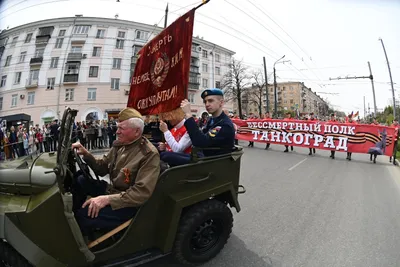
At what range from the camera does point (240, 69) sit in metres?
34.3

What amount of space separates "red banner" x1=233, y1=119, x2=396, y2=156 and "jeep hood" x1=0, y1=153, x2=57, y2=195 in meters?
10.4

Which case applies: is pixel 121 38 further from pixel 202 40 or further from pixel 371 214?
pixel 202 40

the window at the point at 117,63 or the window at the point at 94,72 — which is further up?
the window at the point at 117,63

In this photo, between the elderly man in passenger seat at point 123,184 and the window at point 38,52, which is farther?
the window at point 38,52

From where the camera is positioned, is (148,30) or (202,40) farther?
(202,40)

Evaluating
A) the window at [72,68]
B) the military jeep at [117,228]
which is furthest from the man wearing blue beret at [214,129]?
the window at [72,68]

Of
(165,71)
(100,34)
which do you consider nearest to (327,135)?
(165,71)

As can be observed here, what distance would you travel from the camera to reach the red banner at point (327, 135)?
881cm

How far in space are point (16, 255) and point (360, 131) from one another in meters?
11.0

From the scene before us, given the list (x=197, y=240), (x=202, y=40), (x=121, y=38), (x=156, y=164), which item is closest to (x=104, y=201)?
(x=156, y=164)

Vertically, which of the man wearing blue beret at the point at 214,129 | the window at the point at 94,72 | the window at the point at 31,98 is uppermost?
the window at the point at 94,72

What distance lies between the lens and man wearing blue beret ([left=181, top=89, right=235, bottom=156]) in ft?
7.42

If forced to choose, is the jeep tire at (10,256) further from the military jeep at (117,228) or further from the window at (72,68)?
the window at (72,68)

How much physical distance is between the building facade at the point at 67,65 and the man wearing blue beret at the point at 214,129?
1.57 meters
